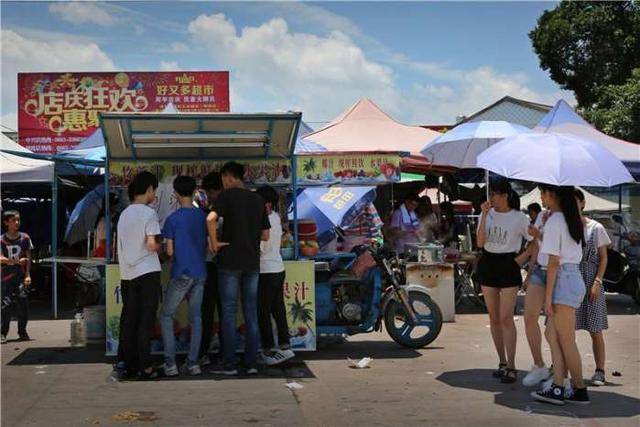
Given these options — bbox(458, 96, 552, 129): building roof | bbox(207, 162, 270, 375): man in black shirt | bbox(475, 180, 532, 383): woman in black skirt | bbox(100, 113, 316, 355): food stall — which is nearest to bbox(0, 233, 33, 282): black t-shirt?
bbox(100, 113, 316, 355): food stall

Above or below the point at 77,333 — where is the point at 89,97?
above

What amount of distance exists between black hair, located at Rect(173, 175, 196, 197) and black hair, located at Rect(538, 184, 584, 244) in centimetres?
328

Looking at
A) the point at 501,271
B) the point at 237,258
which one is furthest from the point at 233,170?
the point at 501,271

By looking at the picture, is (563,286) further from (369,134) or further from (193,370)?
(369,134)

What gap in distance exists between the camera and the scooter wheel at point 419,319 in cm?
840

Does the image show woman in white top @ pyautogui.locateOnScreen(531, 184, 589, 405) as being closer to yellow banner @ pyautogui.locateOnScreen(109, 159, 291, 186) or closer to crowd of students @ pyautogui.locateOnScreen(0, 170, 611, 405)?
crowd of students @ pyautogui.locateOnScreen(0, 170, 611, 405)

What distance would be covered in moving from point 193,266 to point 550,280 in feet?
10.5

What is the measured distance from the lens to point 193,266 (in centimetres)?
714

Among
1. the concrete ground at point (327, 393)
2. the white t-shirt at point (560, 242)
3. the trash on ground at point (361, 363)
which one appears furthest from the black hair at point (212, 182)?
the white t-shirt at point (560, 242)

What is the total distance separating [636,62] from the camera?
2295 cm

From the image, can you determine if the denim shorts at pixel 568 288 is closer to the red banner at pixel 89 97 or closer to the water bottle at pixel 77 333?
the water bottle at pixel 77 333

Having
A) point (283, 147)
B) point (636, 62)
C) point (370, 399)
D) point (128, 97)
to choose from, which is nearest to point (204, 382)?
point (370, 399)

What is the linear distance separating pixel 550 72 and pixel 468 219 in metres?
12.9

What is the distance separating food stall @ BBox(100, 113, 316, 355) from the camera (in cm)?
758
